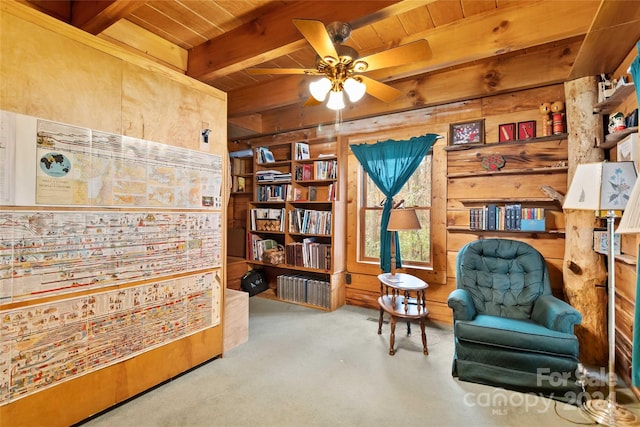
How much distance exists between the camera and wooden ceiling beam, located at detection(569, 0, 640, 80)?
5.54 feet

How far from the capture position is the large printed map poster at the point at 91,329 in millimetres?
1489

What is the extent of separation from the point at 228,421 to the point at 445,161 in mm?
3003

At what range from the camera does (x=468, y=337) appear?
213cm

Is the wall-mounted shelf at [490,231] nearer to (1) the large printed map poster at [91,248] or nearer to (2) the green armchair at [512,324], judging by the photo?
(2) the green armchair at [512,324]

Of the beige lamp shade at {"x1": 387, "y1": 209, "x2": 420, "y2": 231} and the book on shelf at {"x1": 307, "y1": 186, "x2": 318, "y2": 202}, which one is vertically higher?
the book on shelf at {"x1": 307, "y1": 186, "x2": 318, "y2": 202}

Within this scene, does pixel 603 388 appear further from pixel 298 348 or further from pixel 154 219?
pixel 154 219

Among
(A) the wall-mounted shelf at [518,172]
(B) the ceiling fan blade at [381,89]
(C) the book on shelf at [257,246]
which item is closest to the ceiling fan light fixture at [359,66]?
(B) the ceiling fan blade at [381,89]

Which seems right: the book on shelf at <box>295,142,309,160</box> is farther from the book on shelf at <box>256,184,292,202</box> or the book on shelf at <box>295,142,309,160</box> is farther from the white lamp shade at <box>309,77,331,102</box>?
the white lamp shade at <box>309,77,331,102</box>

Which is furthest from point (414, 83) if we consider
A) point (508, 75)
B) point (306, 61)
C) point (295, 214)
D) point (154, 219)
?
point (154, 219)

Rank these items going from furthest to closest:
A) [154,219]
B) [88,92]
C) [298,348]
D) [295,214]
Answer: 1. [295,214]
2. [298,348]
3. [154,219]
4. [88,92]

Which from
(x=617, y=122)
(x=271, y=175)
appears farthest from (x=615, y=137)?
(x=271, y=175)

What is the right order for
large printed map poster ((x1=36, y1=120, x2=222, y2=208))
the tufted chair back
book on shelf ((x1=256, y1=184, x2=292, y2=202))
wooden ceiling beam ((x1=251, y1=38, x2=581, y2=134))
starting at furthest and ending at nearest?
1. book on shelf ((x1=256, y1=184, x2=292, y2=202))
2. wooden ceiling beam ((x1=251, y1=38, x2=581, y2=134))
3. the tufted chair back
4. large printed map poster ((x1=36, y1=120, x2=222, y2=208))

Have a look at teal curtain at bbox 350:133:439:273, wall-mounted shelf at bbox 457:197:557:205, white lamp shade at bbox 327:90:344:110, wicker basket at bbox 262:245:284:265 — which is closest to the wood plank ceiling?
white lamp shade at bbox 327:90:344:110

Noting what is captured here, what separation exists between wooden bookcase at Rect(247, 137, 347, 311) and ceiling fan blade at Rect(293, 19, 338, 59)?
83.6 inches
